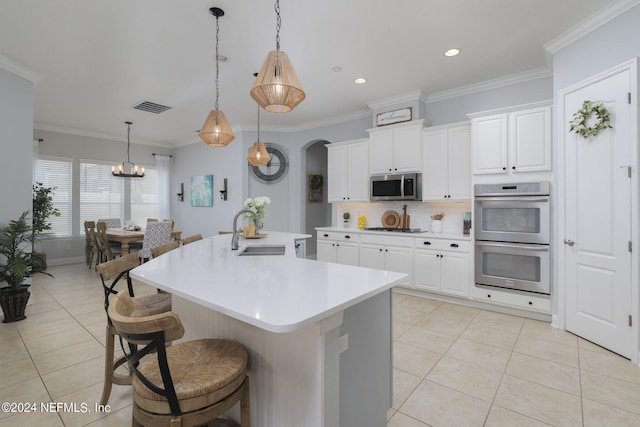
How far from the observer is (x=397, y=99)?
4598 mm

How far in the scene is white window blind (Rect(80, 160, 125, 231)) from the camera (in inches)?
266

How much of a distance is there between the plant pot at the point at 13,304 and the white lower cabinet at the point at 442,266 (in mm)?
4651

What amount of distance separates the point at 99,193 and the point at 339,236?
228 inches

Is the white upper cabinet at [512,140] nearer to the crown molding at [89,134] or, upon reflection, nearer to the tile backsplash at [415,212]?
the tile backsplash at [415,212]

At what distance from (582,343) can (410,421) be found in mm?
2110

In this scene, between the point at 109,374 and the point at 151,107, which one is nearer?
the point at 109,374

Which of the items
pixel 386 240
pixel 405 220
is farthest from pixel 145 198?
pixel 405 220

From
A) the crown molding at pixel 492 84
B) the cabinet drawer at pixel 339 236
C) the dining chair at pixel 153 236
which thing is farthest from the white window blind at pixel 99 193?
the crown molding at pixel 492 84

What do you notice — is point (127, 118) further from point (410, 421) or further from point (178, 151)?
point (410, 421)

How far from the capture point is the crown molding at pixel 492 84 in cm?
368

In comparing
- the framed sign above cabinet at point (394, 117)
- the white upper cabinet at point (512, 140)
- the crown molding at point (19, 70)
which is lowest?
the white upper cabinet at point (512, 140)

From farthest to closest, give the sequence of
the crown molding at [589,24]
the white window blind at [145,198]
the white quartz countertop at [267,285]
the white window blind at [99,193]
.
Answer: the white window blind at [145,198] < the white window blind at [99,193] < the crown molding at [589,24] < the white quartz countertop at [267,285]

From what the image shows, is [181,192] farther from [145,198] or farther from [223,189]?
[223,189]

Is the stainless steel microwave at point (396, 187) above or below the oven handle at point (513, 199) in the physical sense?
above
